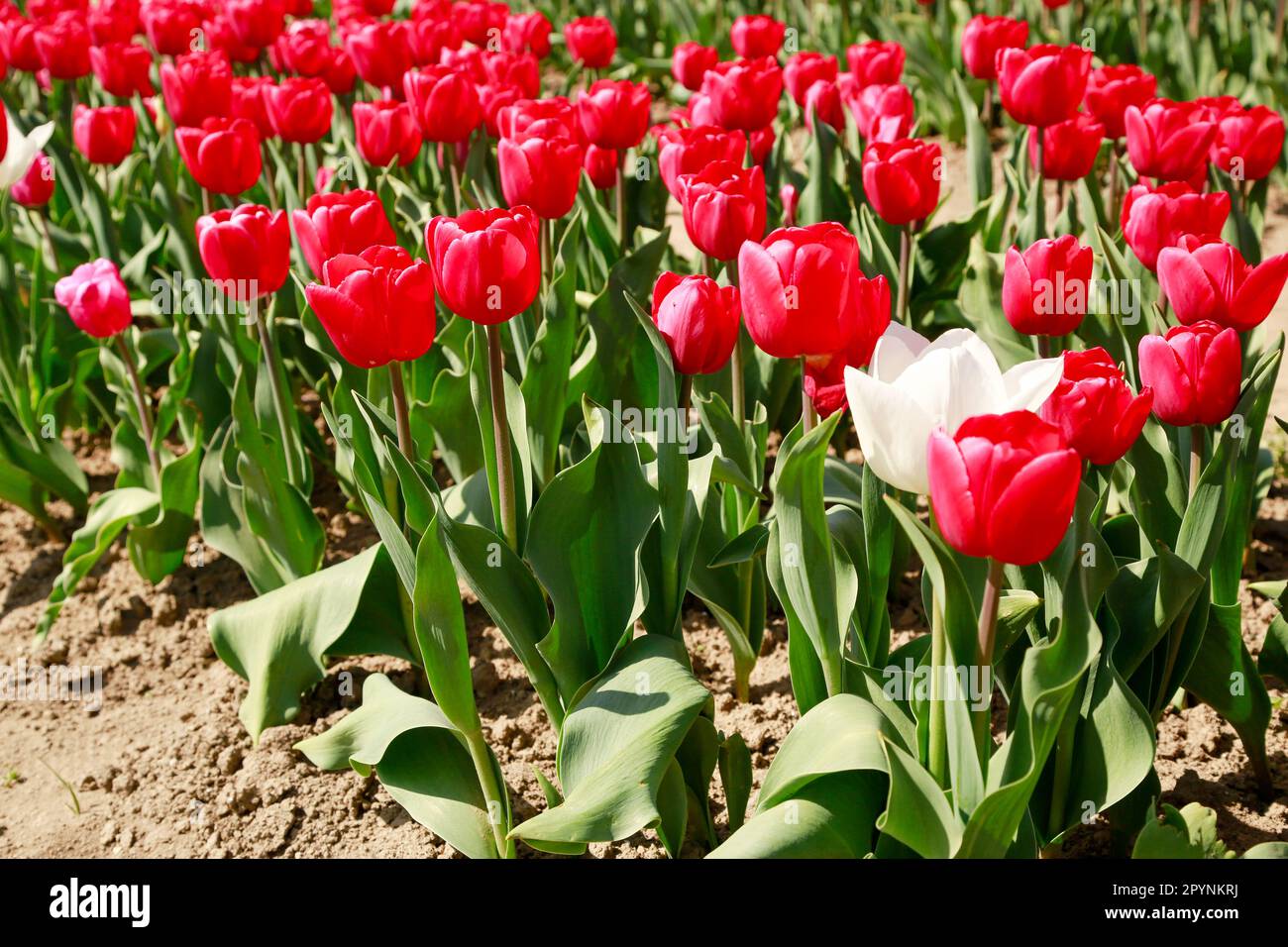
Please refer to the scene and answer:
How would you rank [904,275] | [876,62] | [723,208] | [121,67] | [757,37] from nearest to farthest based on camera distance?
[723,208] → [904,275] → [876,62] → [757,37] → [121,67]

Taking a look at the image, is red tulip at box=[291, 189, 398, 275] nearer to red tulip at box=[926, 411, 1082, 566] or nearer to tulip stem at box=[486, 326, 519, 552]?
tulip stem at box=[486, 326, 519, 552]

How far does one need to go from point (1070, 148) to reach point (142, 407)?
85.8 inches

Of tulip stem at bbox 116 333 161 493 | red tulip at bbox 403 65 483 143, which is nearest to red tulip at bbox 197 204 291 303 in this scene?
tulip stem at bbox 116 333 161 493

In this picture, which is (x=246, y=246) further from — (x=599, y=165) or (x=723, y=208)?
(x=599, y=165)

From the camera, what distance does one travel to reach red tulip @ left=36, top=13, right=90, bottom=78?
3949 mm

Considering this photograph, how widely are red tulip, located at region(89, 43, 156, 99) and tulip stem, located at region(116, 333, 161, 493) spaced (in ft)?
4.09

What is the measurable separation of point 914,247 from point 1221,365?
170 cm

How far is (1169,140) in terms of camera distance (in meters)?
2.66

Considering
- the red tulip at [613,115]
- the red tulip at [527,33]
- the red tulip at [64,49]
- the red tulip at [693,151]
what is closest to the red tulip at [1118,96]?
the red tulip at [693,151]

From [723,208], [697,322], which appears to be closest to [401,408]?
[697,322]

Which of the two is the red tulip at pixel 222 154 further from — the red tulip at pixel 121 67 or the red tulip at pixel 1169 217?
the red tulip at pixel 1169 217

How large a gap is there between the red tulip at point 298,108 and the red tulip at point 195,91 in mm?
160

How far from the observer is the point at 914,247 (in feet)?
Result: 11.0

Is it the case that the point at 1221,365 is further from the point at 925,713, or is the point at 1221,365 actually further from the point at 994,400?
the point at 925,713
